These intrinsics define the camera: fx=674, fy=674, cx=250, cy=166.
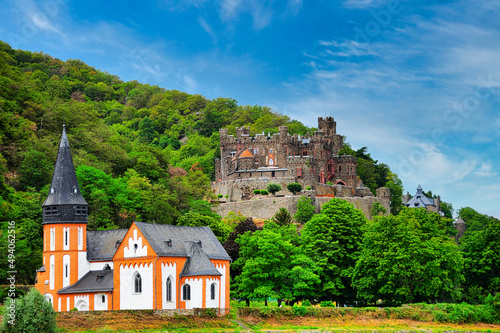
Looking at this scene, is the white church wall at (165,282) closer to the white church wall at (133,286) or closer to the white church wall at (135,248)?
the white church wall at (133,286)

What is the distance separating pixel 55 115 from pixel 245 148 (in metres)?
30.9

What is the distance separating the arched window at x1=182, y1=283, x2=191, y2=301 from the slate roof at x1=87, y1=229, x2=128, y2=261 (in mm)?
7047

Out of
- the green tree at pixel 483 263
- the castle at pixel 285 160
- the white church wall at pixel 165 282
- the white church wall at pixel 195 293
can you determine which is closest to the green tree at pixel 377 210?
the castle at pixel 285 160

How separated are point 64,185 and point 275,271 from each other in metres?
18.8

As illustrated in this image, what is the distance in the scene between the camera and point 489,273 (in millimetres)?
61375

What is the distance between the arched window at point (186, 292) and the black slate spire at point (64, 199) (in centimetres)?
1027

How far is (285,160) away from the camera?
107 metres

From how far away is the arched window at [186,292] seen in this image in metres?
51.9

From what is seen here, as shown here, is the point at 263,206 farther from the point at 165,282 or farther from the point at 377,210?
the point at 165,282

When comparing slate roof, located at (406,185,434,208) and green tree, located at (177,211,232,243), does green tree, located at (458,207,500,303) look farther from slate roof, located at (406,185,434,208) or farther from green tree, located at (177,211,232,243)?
slate roof, located at (406,185,434,208)

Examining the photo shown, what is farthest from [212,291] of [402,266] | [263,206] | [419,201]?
[419,201]

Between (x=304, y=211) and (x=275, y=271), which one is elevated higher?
(x=304, y=211)

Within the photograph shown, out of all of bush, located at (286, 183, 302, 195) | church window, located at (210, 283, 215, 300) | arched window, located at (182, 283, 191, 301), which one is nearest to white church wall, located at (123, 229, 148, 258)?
arched window, located at (182, 283, 191, 301)

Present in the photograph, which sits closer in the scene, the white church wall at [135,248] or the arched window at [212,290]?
the white church wall at [135,248]
